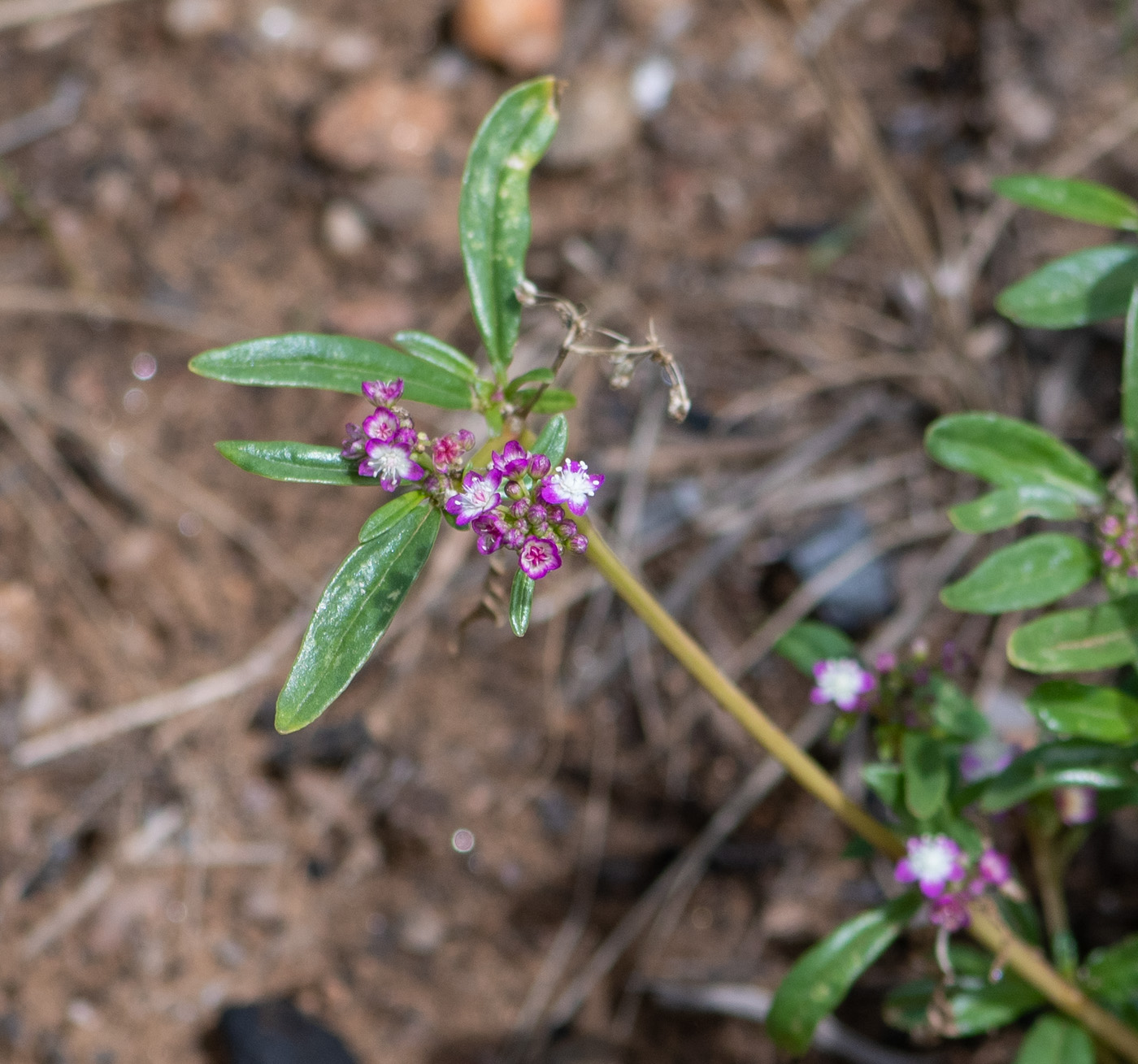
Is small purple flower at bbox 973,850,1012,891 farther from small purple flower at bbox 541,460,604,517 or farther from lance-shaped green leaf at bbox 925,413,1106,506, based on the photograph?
small purple flower at bbox 541,460,604,517

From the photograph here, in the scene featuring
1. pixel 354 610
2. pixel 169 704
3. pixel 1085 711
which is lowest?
pixel 169 704

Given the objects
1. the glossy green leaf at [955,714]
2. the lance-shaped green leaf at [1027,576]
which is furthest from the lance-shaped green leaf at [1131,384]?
the glossy green leaf at [955,714]

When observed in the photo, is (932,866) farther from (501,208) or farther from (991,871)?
(501,208)

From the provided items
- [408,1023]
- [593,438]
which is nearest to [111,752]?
[408,1023]

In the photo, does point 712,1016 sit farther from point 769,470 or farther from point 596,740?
point 769,470

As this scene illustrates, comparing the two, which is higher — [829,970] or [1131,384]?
[1131,384]

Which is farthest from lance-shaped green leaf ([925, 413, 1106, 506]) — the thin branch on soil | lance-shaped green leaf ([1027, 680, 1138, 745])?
the thin branch on soil

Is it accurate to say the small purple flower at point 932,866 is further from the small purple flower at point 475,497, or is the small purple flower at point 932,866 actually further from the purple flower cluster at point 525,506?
the small purple flower at point 475,497

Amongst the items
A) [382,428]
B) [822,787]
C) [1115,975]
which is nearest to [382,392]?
[382,428]
